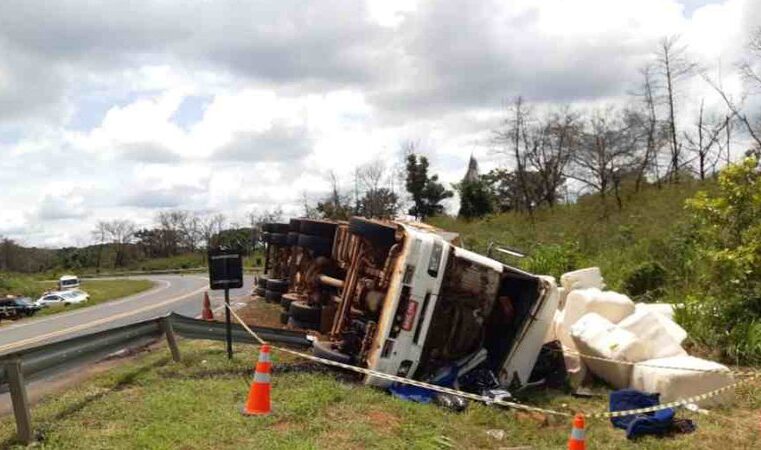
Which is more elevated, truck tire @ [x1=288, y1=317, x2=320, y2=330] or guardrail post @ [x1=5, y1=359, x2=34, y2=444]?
truck tire @ [x1=288, y1=317, x2=320, y2=330]

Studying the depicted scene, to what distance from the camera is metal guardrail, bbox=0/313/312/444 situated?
584cm

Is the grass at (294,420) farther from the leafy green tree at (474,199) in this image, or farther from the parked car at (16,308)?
the leafy green tree at (474,199)

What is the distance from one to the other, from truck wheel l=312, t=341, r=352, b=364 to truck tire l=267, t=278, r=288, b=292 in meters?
4.18

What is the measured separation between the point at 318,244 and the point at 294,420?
430cm

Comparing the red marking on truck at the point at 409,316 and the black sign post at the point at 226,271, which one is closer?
the red marking on truck at the point at 409,316

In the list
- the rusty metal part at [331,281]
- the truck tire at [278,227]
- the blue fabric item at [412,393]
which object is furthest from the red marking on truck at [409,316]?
the truck tire at [278,227]

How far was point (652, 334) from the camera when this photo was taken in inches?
351

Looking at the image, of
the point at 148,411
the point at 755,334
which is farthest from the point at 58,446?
the point at 755,334

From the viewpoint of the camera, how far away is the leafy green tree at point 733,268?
1008cm

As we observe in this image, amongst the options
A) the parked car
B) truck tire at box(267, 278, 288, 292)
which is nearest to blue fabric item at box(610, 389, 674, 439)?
truck tire at box(267, 278, 288, 292)

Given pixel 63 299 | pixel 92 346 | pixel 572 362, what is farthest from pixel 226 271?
pixel 63 299

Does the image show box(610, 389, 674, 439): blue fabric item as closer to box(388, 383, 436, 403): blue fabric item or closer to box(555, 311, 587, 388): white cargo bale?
box(555, 311, 587, 388): white cargo bale

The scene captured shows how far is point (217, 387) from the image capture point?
780 cm

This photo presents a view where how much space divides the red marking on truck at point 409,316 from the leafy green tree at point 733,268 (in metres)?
4.67
